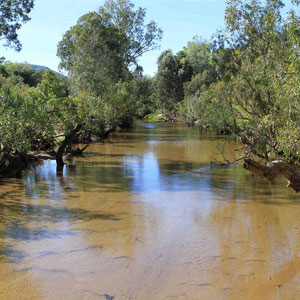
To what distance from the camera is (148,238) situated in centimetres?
761

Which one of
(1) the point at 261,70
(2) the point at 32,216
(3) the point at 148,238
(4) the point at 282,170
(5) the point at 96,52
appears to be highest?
(5) the point at 96,52

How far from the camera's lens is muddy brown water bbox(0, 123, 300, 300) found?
553cm

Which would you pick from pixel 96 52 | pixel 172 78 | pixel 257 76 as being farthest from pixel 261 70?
pixel 172 78

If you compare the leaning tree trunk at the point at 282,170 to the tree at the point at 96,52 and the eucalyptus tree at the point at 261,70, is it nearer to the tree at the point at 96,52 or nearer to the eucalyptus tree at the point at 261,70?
the eucalyptus tree at the point at 261,70

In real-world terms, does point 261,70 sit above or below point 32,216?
above

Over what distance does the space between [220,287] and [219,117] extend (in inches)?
470

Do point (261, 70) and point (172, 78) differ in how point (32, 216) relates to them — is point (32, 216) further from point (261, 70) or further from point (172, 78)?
point (172, 78)

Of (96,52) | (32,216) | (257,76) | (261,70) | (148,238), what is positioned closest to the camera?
(148,238)

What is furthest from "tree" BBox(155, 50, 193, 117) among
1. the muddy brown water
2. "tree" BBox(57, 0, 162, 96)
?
the muddy brown water

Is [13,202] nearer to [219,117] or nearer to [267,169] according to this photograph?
[267,169]

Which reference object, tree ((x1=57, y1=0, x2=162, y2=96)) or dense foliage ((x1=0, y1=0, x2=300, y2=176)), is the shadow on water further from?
tree ((x1=57, y1=0, x2=162, y2=96))

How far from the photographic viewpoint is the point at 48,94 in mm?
16438

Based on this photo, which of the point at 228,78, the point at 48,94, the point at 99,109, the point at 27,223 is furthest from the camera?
the point at 99,109

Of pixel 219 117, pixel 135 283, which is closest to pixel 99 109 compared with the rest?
pixel 219 117
